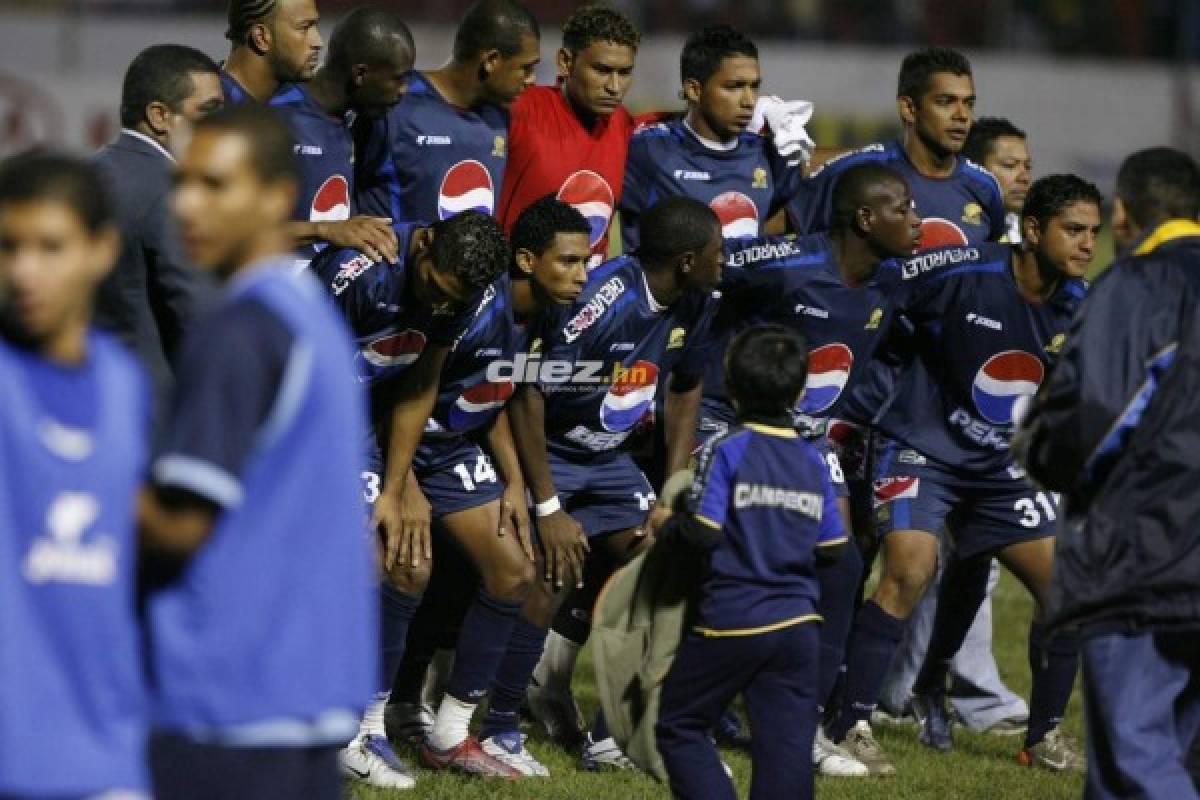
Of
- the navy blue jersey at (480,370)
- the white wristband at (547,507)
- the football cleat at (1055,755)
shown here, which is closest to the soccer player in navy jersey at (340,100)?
the navy blue jersey at (480,370)

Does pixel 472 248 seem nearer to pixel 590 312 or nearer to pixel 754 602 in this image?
pixel 590 312

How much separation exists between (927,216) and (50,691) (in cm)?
602

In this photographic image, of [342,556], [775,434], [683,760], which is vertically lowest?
[683,760]

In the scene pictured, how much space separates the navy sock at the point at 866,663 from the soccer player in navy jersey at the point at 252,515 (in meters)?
4.59

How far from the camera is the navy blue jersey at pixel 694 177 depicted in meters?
8.49

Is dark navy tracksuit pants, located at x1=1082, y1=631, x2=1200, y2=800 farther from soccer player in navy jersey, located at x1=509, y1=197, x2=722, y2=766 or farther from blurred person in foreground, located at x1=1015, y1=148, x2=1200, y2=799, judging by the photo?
soccer player in navy jersey, located at x1=509, y1=197, x2=722, y2=766

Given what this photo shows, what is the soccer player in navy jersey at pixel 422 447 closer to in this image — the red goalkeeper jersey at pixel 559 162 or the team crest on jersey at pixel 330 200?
the team crest on jersey at pixel 330 200

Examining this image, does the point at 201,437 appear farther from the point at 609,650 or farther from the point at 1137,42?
the point at 1137,42

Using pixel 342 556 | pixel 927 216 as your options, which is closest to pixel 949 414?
pixel 927 216

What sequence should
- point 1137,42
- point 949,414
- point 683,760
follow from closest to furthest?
point 683,760 → point 949,414 → point 1137,42

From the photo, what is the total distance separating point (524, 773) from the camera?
7570 millimetres

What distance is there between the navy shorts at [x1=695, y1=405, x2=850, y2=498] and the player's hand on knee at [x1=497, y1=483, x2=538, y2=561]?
0.72m

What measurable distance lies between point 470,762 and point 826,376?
6.77ft

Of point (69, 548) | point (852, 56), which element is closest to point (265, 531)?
point (69, 548)
